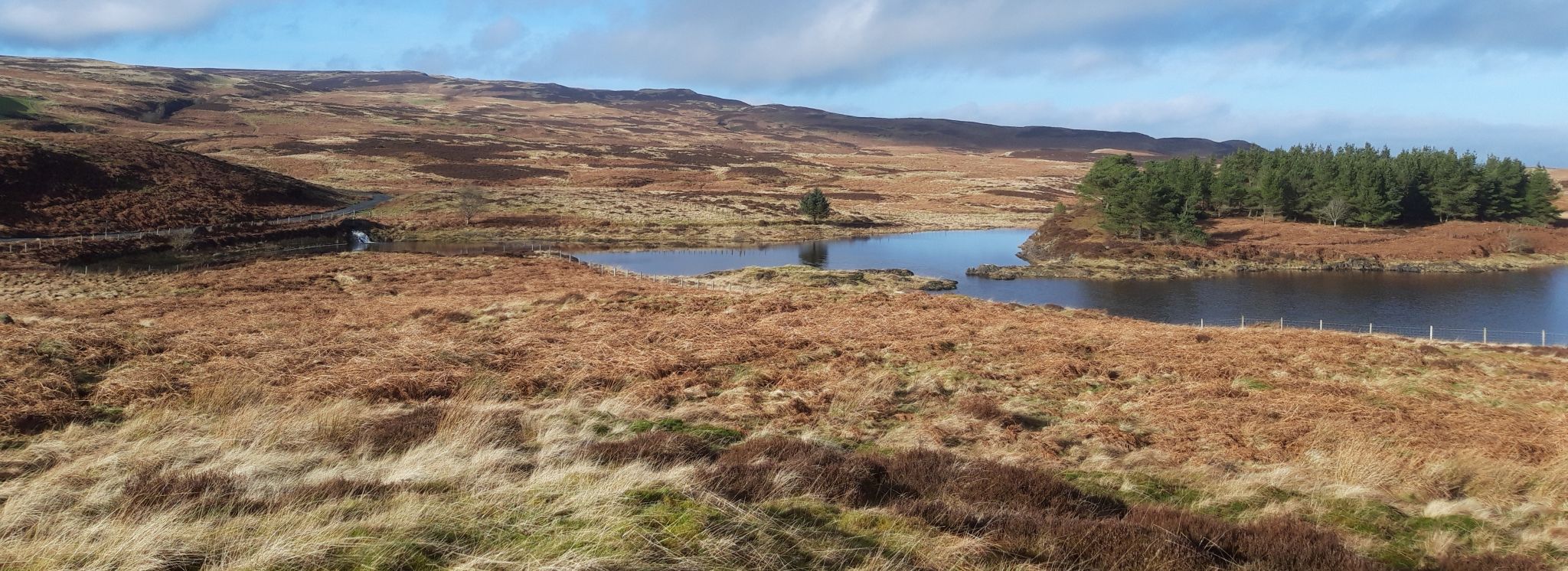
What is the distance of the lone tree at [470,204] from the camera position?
78.7 metres

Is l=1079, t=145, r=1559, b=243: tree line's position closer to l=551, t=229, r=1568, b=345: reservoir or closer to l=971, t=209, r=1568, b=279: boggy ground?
l=971, t=209, r=1568, b=279: boggy ground

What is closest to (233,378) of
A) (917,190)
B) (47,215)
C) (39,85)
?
(47,215)

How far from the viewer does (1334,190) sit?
78500 millimetres

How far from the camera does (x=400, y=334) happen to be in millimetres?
18172

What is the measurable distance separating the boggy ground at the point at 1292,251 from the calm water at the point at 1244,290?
2.21 m

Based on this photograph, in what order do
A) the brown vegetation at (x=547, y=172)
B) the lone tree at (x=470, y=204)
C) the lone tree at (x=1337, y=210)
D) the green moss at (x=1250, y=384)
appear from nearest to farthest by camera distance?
the green moss at (x=1250, y=384)
the lone tree at (x=1337, y=210)
the lone tree at (x=470, y=204)
the brown vegetation at (x=547, y=172)

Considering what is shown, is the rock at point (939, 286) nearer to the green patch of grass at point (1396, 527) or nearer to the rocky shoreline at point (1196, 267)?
the rocky shoreline at point (1196, 267)

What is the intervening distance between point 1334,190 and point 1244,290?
34.9 meters

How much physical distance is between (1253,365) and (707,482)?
46.8 ft

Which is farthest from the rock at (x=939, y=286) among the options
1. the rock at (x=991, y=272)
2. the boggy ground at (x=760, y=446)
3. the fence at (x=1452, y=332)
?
the boggy ground at (x=760, y=446)

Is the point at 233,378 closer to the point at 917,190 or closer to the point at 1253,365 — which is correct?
the point at 1253,365

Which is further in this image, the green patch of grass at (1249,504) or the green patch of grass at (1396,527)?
the green patch of grass at (1249,504)

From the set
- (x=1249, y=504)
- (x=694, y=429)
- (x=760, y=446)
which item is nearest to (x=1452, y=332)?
(x=1249, y=504)

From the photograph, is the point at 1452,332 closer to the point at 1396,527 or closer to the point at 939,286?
the point at 939,286
